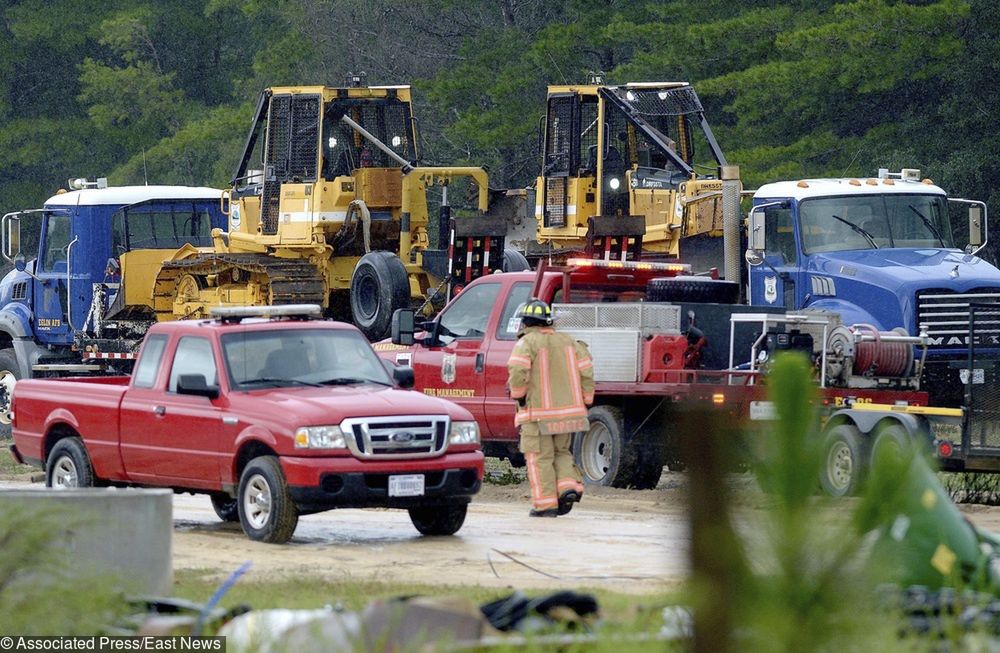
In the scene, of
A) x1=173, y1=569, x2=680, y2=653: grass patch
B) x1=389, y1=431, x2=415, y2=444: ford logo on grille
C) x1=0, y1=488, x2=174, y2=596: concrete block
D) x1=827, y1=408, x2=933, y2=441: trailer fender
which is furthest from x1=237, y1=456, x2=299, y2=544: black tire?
x1=827, y1=408, x2=933, y2=441: trailer fender

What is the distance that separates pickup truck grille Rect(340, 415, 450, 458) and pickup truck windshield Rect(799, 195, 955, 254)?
329 inches

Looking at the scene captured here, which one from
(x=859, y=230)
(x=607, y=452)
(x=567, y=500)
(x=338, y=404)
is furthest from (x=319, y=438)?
(x=859, y=230)

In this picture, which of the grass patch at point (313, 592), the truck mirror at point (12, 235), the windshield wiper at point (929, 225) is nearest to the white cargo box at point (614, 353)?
the windshield wiper at point (929, 225)

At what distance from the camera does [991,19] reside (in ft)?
109

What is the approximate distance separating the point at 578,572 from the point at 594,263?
21.8 feet

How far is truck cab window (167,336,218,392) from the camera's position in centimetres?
1353

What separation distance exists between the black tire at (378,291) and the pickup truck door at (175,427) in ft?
27.8

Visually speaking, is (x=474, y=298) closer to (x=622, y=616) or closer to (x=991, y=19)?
(x=622, y=616)

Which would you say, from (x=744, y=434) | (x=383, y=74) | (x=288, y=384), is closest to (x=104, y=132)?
(x=383, y=74)

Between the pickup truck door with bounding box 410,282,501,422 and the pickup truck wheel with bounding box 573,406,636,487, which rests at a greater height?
the pickup truck door with bounding box 410,282,501,422

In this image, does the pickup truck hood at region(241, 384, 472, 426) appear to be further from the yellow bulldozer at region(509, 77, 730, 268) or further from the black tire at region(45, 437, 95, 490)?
the yellow bulldozer at region(509, 77, 730, 268)

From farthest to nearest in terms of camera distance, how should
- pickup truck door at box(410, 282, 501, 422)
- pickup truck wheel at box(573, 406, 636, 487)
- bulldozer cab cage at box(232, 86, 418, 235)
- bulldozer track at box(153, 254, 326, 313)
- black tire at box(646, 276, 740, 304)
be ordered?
bulldozer cab cage at box(232, 86, 418, 235)
bulldozer track at box(153, 254, 326, 313)
pickup truck door at box(410, 282, 501, 422)
black tire at box(646, 276, 740, 304)
pickup truck wheel at box(573, 406, 636, 487)

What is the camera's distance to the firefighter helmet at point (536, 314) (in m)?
14.4

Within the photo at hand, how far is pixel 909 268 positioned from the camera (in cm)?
1941
